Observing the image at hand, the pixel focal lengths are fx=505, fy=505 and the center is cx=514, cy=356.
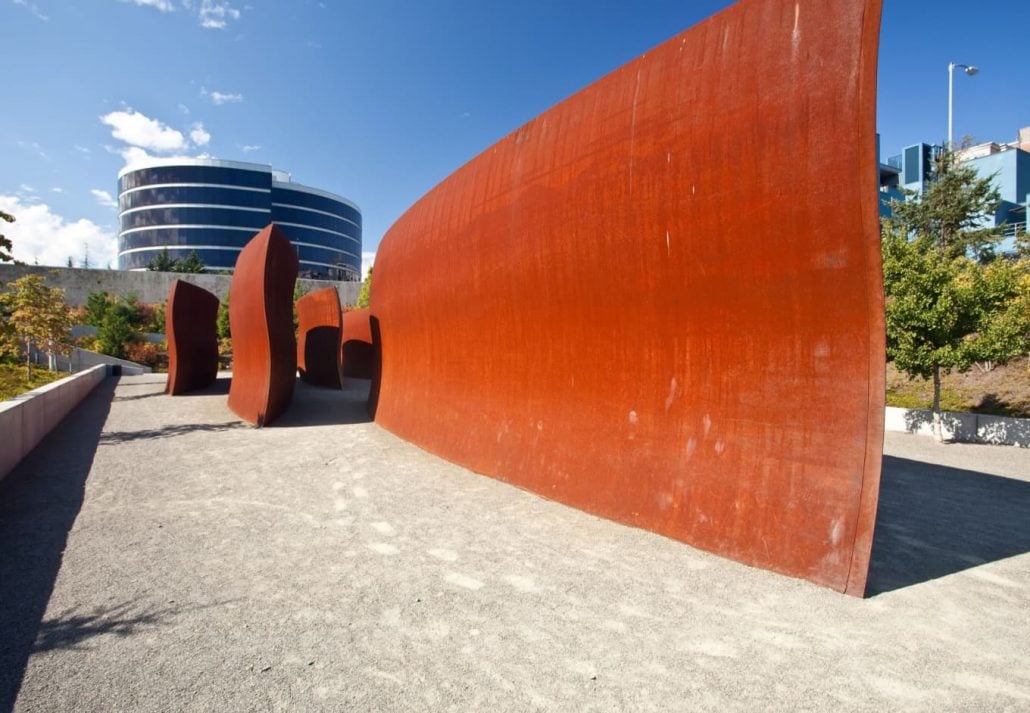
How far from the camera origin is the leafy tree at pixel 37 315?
66.3 ft

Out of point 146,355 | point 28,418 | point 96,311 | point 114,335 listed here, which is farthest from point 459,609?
point 96,311

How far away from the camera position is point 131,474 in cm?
714

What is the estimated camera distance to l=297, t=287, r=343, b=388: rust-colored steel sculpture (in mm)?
18375

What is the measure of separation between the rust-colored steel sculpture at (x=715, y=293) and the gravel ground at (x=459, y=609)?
0.54 metres

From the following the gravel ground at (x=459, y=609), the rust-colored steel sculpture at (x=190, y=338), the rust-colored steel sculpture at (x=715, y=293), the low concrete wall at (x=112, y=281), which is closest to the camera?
the gravel ground at (x=459, y=609)

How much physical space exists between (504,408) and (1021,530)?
19.3 ft

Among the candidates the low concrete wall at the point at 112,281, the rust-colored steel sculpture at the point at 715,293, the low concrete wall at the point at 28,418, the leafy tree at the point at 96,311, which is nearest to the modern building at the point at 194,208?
the low concrete wall at the point at 112,281

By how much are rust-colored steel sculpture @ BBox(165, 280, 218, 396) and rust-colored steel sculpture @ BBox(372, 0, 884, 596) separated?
1459 centimetres

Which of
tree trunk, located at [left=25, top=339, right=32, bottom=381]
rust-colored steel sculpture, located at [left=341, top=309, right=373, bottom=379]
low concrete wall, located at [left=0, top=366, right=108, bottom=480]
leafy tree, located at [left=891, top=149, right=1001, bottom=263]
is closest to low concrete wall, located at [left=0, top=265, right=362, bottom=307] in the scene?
tree trunk, located at [left=25, top=339, right=32, bottom=381]

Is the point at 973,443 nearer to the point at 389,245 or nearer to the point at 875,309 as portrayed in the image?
the point at 875,309

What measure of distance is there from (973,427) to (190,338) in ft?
72.3

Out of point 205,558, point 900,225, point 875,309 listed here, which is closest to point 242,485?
point 205,558

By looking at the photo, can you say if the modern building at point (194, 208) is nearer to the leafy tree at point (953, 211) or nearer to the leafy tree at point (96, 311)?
the leafy tree at point (96, 311)

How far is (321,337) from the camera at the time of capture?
1912 cm
